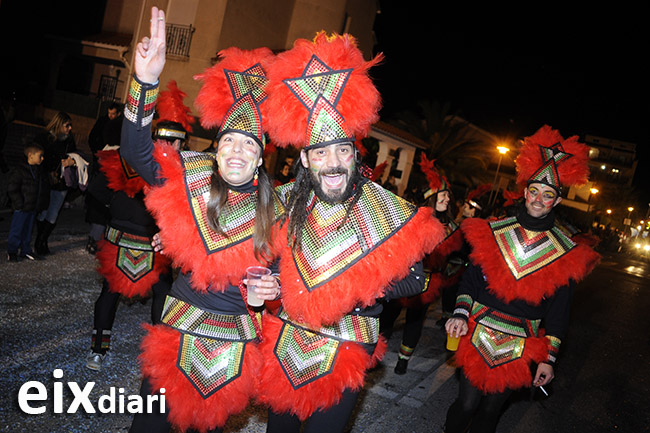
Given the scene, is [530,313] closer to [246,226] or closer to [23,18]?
[246,226]

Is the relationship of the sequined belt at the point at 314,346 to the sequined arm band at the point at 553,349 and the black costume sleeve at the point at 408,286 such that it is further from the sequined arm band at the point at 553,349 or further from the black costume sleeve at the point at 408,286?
the sequined arm band at the point at 553,349

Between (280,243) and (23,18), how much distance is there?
21.7 metres

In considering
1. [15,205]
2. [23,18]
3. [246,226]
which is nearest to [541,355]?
[246,226]

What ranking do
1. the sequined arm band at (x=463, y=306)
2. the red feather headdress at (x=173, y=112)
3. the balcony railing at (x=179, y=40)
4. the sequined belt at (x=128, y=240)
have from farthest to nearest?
the balcony railing at (x=179, y=40)
the red feather headdress at (x=173, y=112)
the sequined belt at (x=128, y=240)
the sequined arm band at (x=463, y=306)

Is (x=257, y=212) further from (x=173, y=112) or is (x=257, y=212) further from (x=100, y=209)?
(x=100, y=209)

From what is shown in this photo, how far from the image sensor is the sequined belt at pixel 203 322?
7.56ft

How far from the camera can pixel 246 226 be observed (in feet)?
7.88

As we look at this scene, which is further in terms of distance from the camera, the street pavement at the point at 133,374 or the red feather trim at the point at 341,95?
the street pavement at the point at 133,374

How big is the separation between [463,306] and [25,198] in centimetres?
546

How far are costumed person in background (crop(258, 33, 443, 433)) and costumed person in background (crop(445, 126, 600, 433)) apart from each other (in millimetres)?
1060

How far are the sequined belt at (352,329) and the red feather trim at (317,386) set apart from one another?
4cm

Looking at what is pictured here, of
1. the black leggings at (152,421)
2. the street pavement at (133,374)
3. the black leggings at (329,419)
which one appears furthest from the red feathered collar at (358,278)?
the street pavement at (133,374)

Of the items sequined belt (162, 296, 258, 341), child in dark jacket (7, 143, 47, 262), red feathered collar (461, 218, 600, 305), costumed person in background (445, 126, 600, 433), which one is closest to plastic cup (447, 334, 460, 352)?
costumed person in background (445, 126, 600, 433)

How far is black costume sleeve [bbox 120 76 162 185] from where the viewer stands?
6.90 feet
